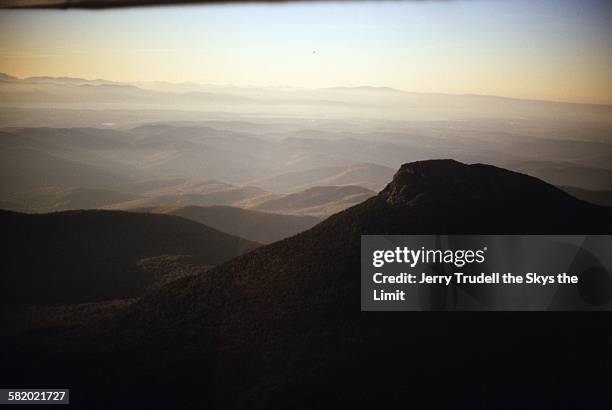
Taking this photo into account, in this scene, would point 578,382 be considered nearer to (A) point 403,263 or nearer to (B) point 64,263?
(A) point 403,263

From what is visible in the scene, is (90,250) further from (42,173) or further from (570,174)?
(570,174)

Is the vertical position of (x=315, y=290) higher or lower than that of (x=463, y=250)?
lower

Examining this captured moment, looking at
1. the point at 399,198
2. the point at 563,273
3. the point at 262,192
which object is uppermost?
the point at 399,198

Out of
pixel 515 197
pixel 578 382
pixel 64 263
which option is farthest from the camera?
pixel 64 263

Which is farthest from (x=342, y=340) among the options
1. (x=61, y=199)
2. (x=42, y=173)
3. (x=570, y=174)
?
(x=42, y=173)

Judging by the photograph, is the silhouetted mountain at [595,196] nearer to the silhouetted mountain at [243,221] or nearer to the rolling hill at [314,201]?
the rolling hill at [314,201]

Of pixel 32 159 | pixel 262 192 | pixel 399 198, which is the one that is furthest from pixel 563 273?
pixel 32 159

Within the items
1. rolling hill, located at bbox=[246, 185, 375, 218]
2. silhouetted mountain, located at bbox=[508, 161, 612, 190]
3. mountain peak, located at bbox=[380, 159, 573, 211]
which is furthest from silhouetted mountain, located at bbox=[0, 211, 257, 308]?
silhouetted mountain, located at bbox=[508, 161, 612, 190]
